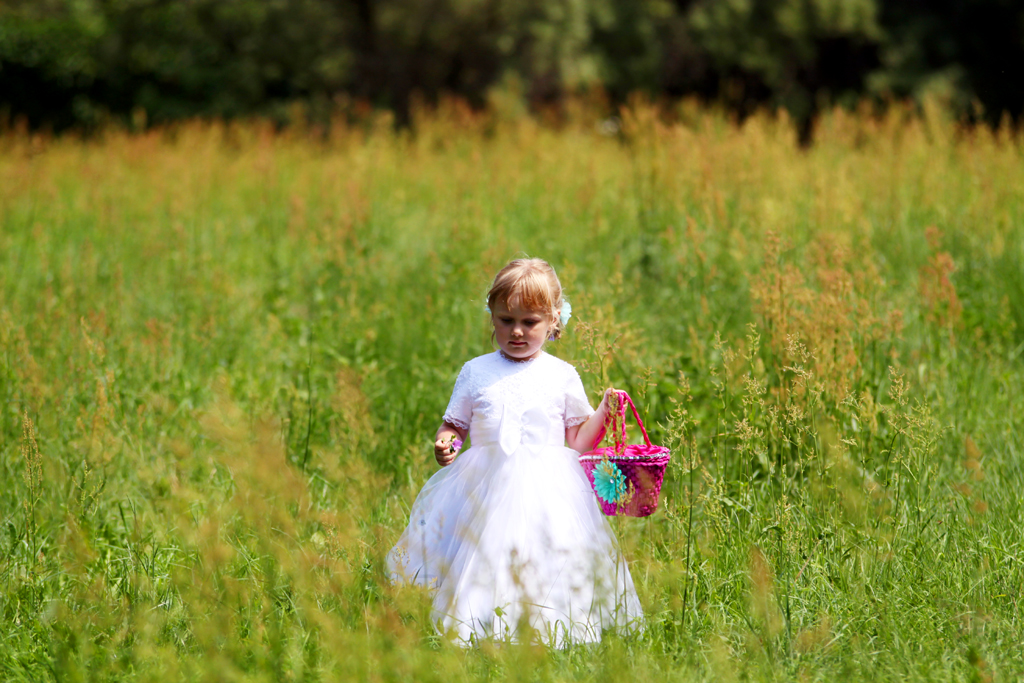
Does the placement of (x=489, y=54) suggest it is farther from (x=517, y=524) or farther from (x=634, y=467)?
(x=517, y=524)

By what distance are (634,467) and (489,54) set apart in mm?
12667

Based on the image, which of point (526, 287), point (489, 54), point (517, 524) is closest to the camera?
point (517, 524)

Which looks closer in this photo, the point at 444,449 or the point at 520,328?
the point at 444,449

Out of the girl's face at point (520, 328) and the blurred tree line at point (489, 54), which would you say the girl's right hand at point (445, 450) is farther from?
the blurred tree line at point (489, 54)

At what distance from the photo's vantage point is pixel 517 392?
2.46 metres

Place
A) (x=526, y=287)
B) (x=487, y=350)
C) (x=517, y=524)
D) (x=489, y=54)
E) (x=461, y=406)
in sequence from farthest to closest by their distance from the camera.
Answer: (x=489, y=54)
(x=487, y=350)
(x=461, y=406)
(x=526, y=287)
(x=517, y=524)

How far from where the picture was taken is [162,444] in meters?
3.47

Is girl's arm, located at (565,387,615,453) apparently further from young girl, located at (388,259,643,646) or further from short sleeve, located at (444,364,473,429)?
short sleeve, located at (444,364,473,429)

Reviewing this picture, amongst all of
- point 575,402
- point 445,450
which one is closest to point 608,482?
point 575,402

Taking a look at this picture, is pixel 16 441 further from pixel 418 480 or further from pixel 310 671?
pixel 310 671

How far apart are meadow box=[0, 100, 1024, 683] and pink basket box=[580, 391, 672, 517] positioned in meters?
0.08

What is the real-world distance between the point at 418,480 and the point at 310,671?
1090mm

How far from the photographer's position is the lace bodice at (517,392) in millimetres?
2461

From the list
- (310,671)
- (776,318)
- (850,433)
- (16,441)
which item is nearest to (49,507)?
(16,441)
